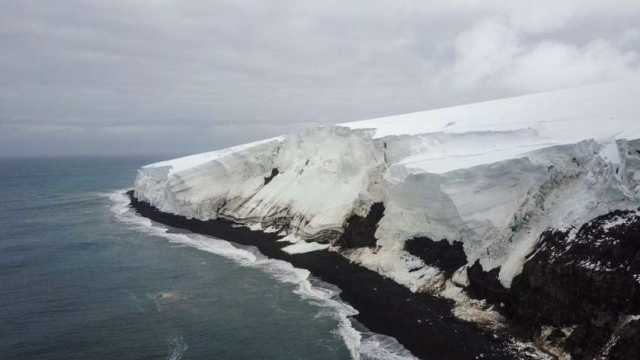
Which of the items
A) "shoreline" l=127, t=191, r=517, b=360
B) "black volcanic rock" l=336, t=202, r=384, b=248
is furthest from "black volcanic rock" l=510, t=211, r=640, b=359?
"black volcanic rock" l=336, t=202, r=384, b=248

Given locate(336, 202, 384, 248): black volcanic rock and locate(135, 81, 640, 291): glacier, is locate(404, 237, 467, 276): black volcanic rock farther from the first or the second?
locate(336, 202, 384, 248): black volcanic rock

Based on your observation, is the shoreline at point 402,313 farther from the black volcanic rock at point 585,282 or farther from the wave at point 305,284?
the black volcanic rock at point 585,282

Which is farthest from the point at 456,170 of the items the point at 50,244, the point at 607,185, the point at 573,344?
the point at 50,244

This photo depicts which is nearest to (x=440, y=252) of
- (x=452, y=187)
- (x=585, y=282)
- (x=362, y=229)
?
(x=452, y=187)

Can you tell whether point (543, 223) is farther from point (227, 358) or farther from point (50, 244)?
point (50, 244)

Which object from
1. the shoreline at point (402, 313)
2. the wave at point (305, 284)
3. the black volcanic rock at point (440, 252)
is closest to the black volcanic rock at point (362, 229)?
the shoreline at point (402, 313)

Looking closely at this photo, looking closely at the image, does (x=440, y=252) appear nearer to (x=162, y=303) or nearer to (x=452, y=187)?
(x=452, y=187)
